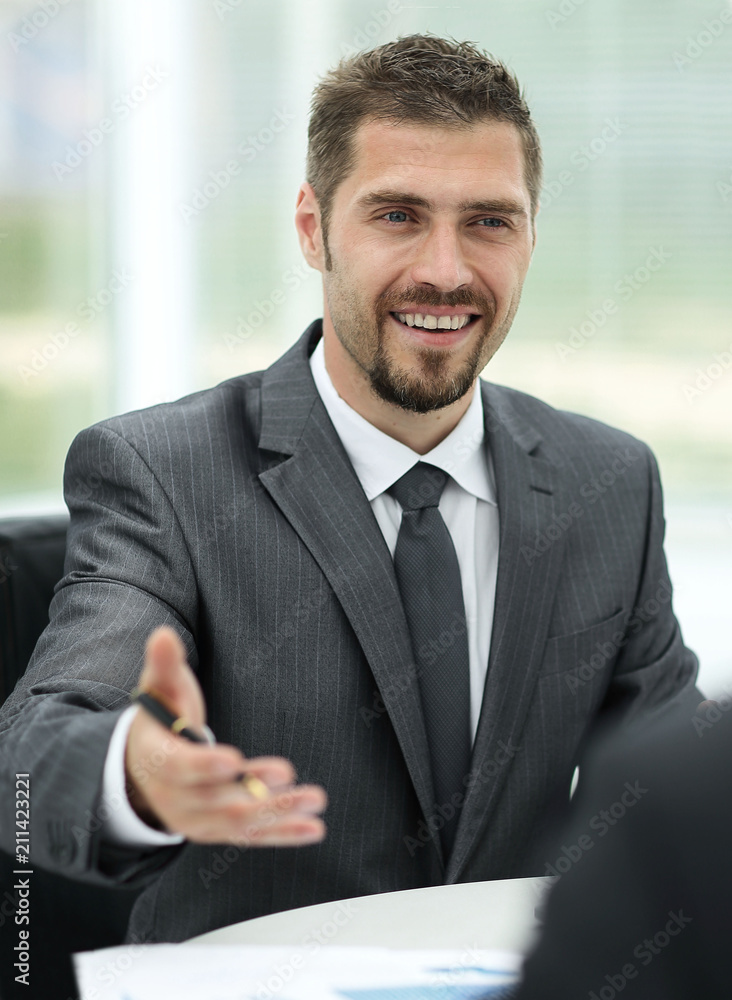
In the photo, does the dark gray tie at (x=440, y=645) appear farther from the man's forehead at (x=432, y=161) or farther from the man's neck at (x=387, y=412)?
the man's forehead at (x=432, y=161)

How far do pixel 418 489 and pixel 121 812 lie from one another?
71 cm

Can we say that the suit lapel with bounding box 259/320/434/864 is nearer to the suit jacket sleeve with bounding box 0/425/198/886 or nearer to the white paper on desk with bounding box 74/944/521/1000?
the suit jacket sleeve with bounding box 0/425/198/886

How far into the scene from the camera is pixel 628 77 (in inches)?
124

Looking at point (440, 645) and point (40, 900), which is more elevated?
point (440, 645)

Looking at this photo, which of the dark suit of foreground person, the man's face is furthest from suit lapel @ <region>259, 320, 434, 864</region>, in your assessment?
the dark suit of foreground person

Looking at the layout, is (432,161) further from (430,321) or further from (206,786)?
(206,786)

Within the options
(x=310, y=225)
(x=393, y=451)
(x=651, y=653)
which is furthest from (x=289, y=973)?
(x=310, y=225)

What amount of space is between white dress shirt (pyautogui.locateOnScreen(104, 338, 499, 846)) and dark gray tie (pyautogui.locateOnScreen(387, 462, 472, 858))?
0.12ft

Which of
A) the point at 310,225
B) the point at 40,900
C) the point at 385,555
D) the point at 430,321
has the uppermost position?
the point at 310,225

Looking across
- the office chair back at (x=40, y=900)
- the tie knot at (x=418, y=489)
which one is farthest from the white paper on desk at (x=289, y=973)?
the tie knot at (x=418, y=489)

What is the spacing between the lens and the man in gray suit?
126cm

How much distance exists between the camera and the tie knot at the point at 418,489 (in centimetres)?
139

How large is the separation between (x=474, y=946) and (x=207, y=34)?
3.14 metres

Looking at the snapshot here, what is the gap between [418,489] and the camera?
4.60 ft
